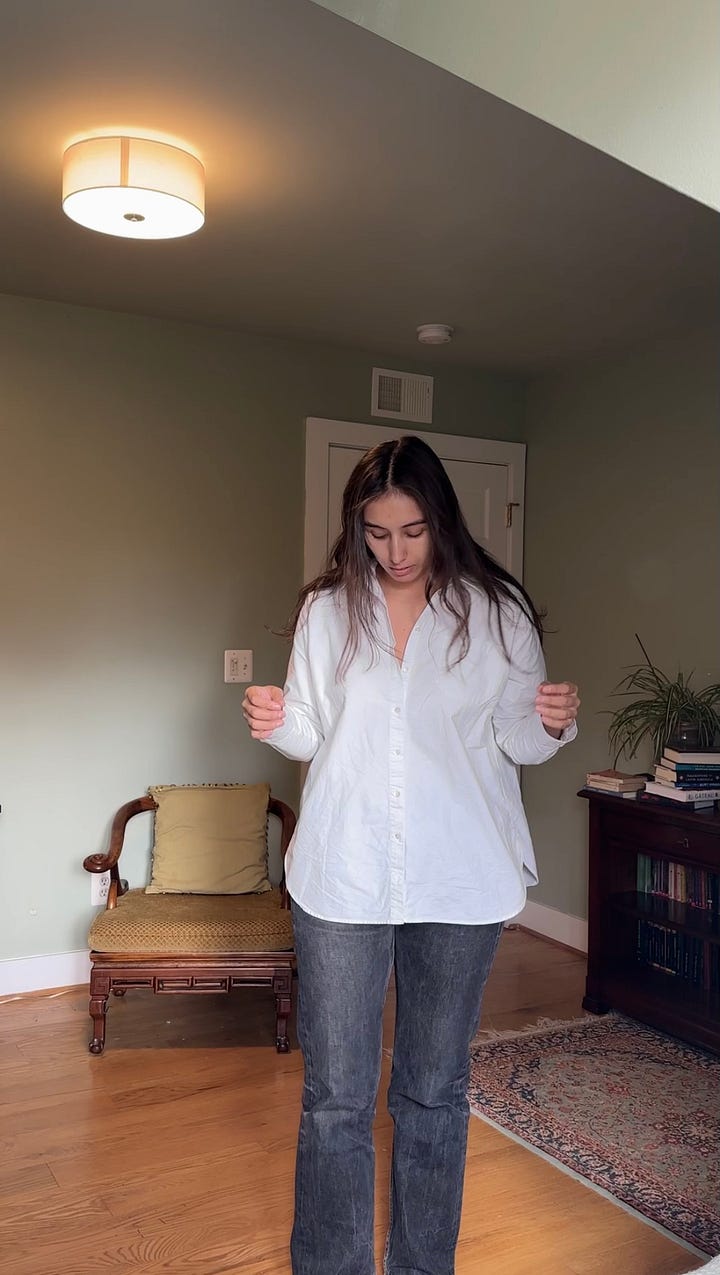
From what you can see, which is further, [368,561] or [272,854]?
[272,854]

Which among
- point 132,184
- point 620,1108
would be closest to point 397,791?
point 132,184

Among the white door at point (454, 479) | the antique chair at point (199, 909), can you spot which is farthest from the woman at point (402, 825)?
the white door at point (454, 479)

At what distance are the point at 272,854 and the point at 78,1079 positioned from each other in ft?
4.09

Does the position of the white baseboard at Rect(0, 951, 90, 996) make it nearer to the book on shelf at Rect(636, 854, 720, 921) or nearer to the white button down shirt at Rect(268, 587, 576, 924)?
the book on shelf at Rect(636, 854, 720, 921)

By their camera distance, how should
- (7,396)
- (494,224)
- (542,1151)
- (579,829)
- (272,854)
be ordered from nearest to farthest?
(542,1151)
(494,224)
(7,396)
(272,854)
(579,829)

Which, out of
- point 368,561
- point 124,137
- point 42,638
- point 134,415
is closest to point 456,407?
point 134,415

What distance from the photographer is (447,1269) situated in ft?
6.10

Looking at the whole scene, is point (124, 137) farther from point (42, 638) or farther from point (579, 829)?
point (579, 829)

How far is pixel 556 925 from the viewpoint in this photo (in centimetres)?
447

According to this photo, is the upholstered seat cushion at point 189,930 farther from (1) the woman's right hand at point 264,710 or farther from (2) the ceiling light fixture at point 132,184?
(2) the ceiling light fixture at point 132,184

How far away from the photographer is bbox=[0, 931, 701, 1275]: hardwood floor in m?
2.20

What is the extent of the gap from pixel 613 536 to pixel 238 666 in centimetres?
154

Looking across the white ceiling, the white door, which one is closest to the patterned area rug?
the white door

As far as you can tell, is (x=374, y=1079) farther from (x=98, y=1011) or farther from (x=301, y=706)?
(x=98, y=1011)
